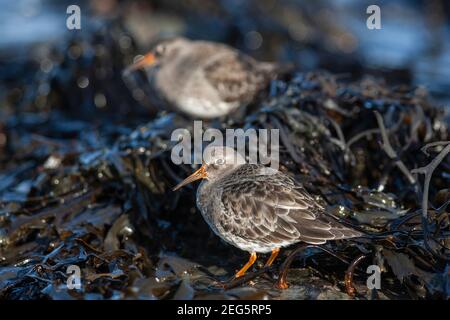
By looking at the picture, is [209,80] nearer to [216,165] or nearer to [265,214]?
[216,165]

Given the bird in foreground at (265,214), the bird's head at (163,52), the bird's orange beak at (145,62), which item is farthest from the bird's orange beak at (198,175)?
the bird's orange beak at (145,62)

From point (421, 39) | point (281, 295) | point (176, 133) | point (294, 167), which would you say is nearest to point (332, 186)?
point (294, 167)

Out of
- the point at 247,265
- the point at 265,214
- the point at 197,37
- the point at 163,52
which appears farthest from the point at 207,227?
the point at 197,37

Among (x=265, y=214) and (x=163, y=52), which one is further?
(x=163, y=52)

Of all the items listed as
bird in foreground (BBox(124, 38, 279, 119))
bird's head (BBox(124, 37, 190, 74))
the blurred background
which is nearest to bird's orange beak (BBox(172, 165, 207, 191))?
bird in foreground (BBox(124, 38, 279, 119))

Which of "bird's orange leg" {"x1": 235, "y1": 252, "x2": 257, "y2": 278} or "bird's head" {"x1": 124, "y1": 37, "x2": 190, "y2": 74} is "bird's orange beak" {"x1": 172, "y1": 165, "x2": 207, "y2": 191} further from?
"bird's head" {"x1": 124, "y1": 37, "x2": 190, "y2": 74}

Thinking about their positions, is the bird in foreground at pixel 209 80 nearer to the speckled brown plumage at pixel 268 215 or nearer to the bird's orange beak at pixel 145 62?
the bird's orange beak at pixel 145 62
